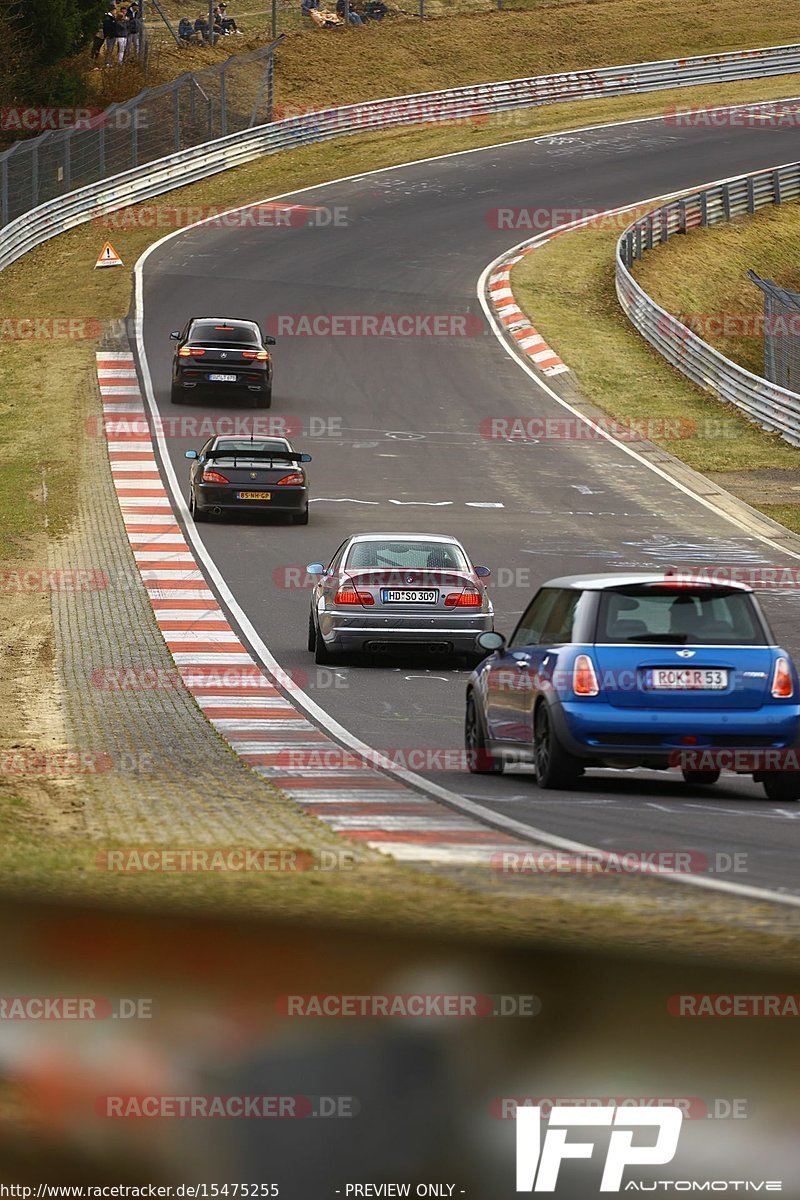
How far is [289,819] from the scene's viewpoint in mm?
10711

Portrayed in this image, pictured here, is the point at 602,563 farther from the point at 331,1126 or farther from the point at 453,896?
the point at 331,1126

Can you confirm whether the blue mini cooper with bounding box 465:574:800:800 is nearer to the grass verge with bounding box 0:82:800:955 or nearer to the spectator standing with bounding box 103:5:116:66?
the grass verge with bounding box 0:82:800:955

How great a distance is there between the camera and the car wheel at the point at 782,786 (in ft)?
40.7

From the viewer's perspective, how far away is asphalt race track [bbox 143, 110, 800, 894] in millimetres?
12797

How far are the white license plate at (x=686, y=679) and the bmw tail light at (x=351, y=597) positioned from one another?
796cm

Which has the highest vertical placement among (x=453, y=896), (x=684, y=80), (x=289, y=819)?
(x=684, y=80)

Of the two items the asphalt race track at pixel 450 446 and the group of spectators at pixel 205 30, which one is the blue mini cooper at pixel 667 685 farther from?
the group of spectators at pixel 205 30

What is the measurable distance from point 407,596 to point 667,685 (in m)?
8.01

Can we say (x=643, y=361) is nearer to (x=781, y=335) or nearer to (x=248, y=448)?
(x=781, y=335)

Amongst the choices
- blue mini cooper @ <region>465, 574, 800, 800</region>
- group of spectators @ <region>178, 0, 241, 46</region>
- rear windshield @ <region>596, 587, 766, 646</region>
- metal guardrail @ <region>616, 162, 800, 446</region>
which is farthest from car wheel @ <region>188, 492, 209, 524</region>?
group of spectators @ <region>178, 0, 241, 46</region>

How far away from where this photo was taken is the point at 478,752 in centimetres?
1366

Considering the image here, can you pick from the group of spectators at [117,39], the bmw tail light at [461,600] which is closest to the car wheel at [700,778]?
the bmw tail light at [461,600]

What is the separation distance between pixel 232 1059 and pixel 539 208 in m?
57.2

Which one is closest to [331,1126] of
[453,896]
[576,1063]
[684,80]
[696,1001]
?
[576,1063]
